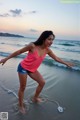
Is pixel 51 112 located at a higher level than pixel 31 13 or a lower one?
lower

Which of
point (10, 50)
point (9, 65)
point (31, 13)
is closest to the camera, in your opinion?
point (9, 65)

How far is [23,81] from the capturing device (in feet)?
7.79

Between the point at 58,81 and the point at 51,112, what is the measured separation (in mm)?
1067

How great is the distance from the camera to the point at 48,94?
9.45 feet

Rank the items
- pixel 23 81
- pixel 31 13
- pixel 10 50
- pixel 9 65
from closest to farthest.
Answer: pixel 23 81 < pixel 9 65 < pixel 31 13 < pixel 10 50

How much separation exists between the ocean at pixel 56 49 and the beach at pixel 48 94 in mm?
229

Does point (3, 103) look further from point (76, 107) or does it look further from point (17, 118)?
point (76, 107)

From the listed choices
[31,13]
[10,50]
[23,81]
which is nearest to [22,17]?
[31,13]

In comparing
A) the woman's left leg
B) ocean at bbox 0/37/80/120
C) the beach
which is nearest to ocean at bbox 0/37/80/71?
ocean at bbox 0/37/80/120

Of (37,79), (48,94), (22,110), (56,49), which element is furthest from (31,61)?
(56,49)

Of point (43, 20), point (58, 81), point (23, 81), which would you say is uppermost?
point (43, 20)

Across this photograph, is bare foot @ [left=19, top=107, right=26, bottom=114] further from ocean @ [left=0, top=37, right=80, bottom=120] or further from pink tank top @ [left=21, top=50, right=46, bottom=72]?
pink tank top @ [left=21, top=50, right=46, bottom=72]

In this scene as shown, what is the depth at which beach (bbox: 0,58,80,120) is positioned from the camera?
2.33 m

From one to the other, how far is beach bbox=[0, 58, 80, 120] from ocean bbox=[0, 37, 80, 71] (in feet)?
0.75
